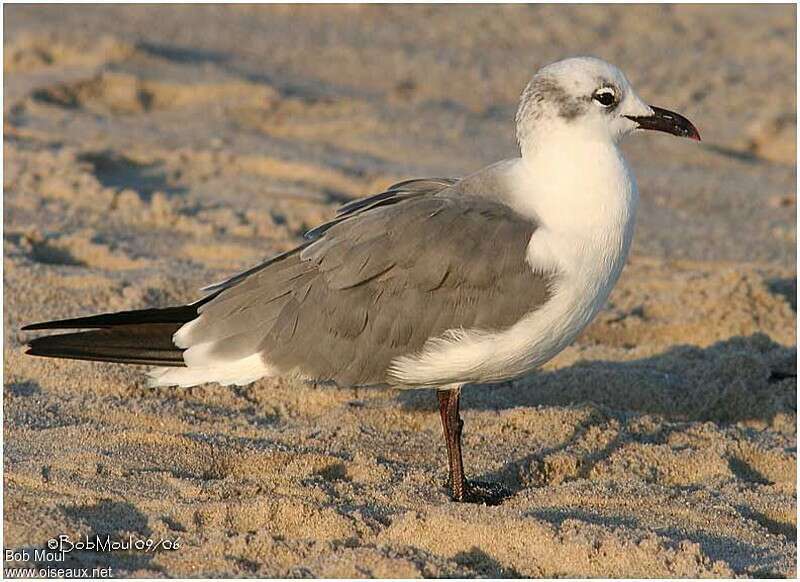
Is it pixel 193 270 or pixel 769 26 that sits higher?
pixel 769 26

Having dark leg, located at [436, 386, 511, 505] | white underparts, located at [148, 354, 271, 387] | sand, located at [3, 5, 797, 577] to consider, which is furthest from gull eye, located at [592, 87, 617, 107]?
white underparts, located at [148, 354, 271, 387]

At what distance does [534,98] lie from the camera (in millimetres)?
4707

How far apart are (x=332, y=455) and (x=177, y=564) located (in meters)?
1.11

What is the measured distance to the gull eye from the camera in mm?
4668

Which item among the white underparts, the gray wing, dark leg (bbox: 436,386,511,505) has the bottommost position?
dark leg (bbox: 436,386,511,505)

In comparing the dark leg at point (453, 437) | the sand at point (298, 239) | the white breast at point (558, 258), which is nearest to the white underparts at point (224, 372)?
the sand at point (298, 239)

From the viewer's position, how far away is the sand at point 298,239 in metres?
4.00

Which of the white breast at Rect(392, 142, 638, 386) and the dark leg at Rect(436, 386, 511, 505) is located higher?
the white breast at Rect(392, 142, 638, 386)

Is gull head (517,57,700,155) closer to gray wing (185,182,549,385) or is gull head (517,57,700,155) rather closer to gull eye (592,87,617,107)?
gull eye (592,87,617,107)

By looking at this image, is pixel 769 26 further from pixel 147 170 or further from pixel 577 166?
pixel 577 166

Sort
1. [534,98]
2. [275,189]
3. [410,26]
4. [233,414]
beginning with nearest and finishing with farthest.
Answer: [534,98] → [233,414] → [275,189] → [410,26]

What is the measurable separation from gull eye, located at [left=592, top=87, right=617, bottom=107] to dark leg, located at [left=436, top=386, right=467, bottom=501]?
4.07 ft

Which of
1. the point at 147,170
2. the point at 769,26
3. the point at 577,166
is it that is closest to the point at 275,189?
the point at 147,170

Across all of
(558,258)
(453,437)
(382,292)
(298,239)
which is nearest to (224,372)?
(382,292)
